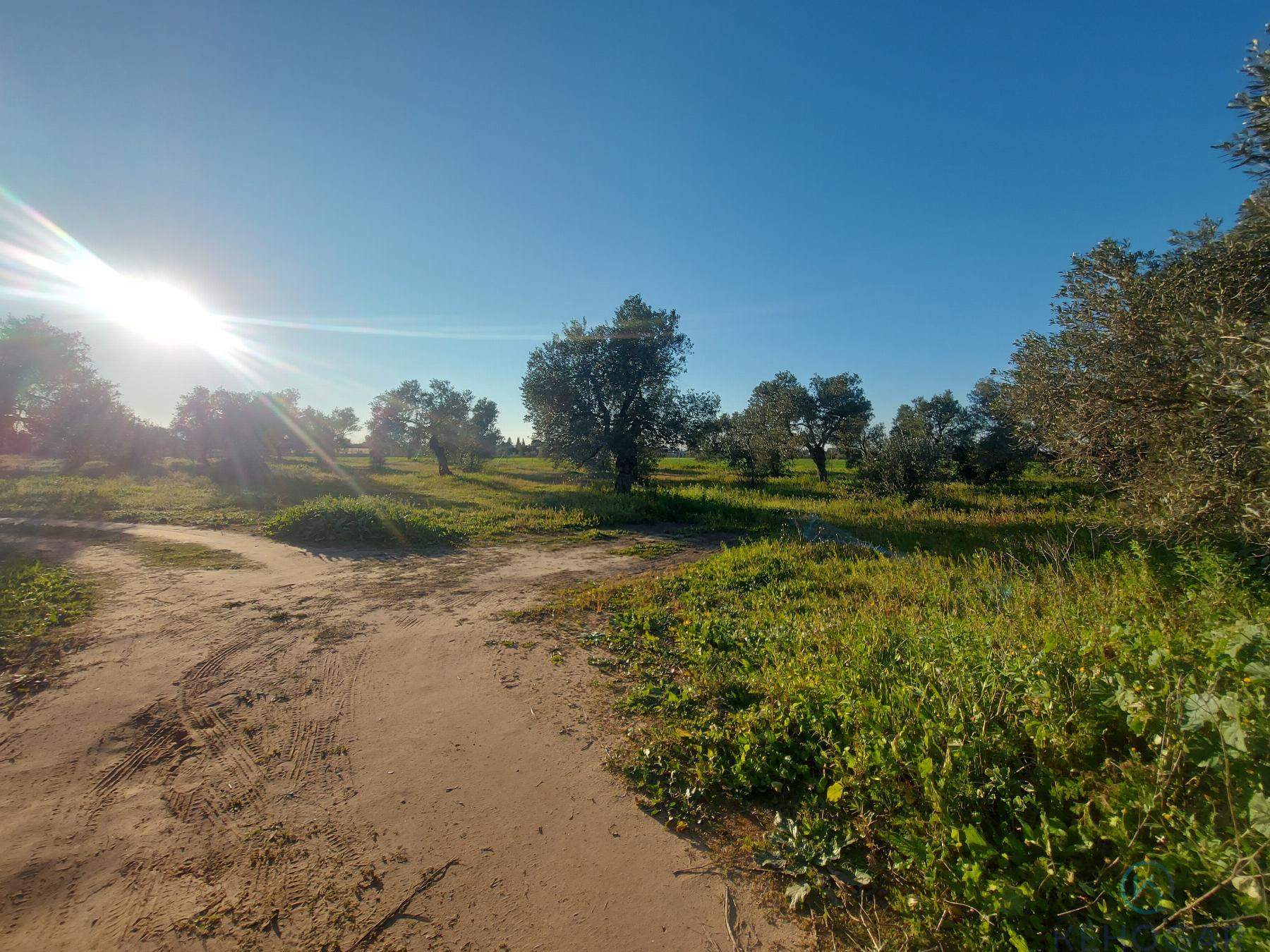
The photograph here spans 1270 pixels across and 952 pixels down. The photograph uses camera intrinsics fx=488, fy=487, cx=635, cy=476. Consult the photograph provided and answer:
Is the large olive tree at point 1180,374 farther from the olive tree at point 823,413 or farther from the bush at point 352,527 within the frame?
the olive tree at point 823,413

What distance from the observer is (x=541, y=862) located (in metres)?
3.34

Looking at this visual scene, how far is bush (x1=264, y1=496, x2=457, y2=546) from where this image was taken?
1486cm

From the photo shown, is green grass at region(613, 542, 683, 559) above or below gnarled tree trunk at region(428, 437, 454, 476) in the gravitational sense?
below

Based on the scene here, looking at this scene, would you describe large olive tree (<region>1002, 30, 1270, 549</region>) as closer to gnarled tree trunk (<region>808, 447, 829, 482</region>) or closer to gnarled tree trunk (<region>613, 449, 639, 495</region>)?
gnarled tree trunk (<region>613, 449, 639, 495</region>)

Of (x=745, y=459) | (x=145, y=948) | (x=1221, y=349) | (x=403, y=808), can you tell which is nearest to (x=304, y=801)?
(x=403, y=808)

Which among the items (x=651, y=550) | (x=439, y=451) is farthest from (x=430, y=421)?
(x=651, y=550)

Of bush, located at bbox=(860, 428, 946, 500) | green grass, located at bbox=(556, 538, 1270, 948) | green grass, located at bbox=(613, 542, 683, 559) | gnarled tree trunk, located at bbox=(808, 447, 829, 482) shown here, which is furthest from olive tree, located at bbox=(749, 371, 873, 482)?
green grass, located at bbox=(556, 538, 1270, 948)

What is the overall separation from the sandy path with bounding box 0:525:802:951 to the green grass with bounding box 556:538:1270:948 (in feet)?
2.52

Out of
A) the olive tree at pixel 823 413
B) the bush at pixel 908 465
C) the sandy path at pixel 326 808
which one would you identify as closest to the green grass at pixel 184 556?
the sandy path at pixel 326 808

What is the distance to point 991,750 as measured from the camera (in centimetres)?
343

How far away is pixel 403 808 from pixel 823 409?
1546 inches

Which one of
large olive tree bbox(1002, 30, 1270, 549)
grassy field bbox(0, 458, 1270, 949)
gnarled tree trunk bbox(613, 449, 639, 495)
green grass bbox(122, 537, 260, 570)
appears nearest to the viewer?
grassy field bbox(0, 458, 1270, 949)

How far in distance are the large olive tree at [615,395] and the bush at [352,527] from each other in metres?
10.7

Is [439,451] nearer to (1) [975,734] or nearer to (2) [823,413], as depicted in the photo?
(2) [823,413]
